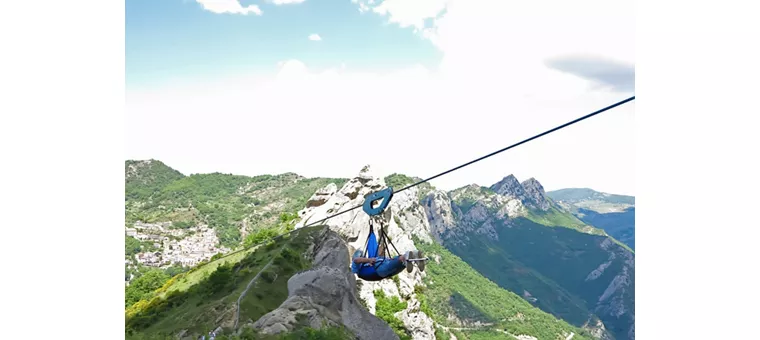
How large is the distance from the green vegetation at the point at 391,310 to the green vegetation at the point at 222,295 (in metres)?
11.6

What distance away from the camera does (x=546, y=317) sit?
102062 millimetres

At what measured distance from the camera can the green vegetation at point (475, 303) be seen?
86000 mm

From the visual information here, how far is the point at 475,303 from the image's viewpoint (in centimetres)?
9200

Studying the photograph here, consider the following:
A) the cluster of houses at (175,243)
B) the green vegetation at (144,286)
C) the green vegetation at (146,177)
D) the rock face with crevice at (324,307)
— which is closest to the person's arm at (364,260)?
the rock face with crevice at (324,307)

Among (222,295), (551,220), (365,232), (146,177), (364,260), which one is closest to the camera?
(364,260)

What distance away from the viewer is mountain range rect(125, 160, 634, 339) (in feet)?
98.8

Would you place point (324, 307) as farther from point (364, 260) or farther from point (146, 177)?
point (146, 177)

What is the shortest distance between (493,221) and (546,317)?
75179 mm

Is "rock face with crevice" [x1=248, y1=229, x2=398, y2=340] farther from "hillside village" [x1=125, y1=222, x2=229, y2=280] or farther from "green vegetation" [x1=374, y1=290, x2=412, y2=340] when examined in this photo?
"hillside village" [x1=125, y1=222, x2=229, y2=280]

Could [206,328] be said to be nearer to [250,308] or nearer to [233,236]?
[250,308]

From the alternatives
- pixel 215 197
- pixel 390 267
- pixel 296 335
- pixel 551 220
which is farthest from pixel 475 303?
pixel 551 220

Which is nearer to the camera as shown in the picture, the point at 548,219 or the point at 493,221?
the point at 493,221

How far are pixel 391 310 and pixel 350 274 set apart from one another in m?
13.5

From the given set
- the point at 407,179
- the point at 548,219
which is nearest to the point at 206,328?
the point at 407,179
